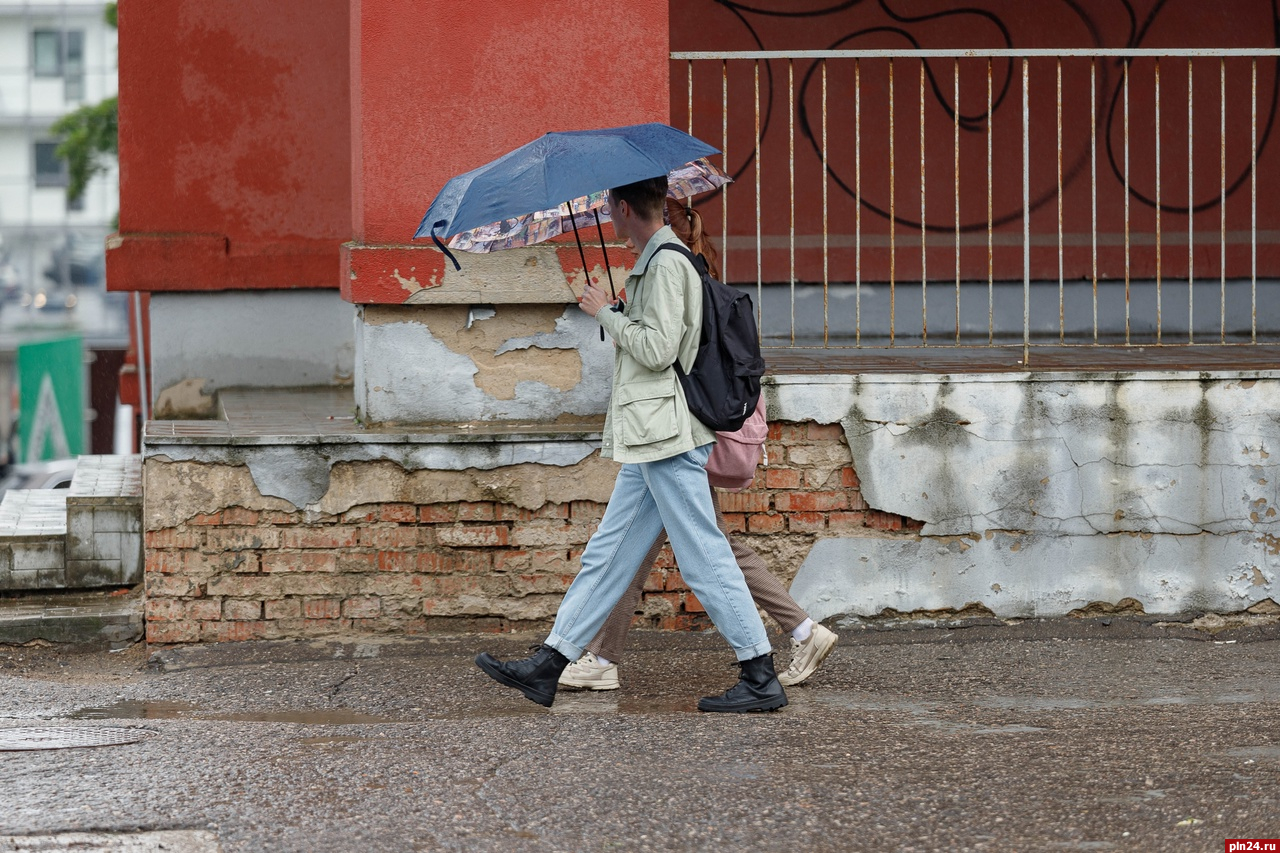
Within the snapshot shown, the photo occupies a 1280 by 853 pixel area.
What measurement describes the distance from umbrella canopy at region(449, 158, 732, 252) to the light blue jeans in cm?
83

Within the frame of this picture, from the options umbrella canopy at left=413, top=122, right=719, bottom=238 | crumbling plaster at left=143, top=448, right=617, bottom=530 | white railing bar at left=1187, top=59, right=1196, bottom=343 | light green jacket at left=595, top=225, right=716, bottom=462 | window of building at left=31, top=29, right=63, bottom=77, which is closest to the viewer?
umbrella canopy at left=413, top=122, right=719, bottom=238

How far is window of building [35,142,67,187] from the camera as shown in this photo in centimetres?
4472

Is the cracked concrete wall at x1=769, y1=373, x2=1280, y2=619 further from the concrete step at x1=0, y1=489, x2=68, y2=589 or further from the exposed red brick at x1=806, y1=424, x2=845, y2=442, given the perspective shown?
the concrete step at x1=0, y1=489, x2=68, y2=589

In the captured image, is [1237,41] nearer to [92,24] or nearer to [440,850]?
[440,850]

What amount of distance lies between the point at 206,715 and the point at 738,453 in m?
1.86

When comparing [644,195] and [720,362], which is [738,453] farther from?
[644,195]

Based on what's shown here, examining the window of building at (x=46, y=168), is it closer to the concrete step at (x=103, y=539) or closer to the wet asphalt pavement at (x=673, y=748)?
the concrete step at (x=103, y=539)

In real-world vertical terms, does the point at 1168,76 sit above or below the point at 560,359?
above

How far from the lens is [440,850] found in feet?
10.5

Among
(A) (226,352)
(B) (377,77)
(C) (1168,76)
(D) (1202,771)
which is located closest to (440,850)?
(D) (1202,771)

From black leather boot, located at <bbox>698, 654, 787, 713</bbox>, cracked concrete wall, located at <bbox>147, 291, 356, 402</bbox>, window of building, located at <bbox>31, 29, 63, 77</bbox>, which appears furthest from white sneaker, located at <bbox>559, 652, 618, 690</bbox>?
window of building, located at <bbox>31, 29, 63, 77</bbox>

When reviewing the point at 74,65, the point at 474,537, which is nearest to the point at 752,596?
the point at 474,537

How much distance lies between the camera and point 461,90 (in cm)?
534

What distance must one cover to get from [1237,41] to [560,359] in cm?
492
